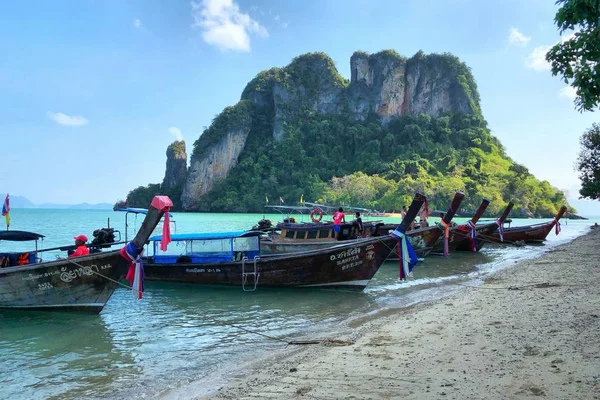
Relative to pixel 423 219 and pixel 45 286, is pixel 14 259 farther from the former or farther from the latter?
pixel 423 219

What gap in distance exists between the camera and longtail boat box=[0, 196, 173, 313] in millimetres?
9906

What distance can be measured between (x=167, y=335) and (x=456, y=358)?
19.6ft

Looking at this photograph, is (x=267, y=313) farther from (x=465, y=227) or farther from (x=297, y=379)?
(x=465, y=227)

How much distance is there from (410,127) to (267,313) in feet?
336

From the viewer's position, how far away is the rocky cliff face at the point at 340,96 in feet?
390

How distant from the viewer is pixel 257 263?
13.2 metres

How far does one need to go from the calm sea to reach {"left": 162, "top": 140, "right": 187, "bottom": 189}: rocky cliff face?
4804 inches

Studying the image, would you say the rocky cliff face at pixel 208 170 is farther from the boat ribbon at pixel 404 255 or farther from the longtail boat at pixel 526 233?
the boat ribbon at pixel 404 255

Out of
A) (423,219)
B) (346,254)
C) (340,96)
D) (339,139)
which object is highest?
(340,96)

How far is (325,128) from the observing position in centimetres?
11894

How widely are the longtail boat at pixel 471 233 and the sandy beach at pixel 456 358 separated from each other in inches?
546

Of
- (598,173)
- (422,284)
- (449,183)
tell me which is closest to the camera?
(422,284)

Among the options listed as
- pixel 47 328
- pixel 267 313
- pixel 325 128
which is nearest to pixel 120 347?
pixel 47 328

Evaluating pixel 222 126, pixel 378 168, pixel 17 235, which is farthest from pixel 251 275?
pixel 222 126
